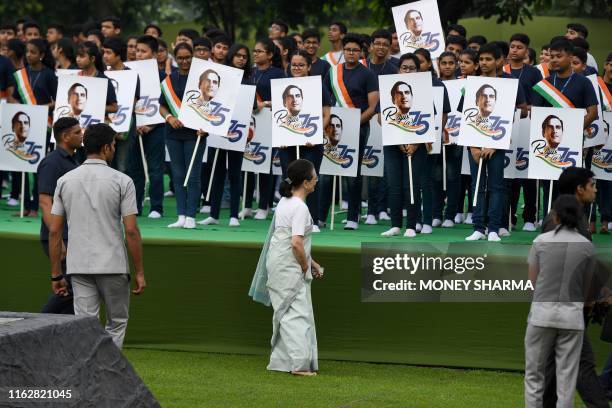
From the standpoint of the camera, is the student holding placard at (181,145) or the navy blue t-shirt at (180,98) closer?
the student holding placard at (181,145)

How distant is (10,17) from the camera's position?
116 feet

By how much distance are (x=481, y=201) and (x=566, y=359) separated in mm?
5015

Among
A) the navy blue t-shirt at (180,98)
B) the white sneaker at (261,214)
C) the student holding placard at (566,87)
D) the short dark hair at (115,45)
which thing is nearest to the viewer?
the student holding placard at (566,87)

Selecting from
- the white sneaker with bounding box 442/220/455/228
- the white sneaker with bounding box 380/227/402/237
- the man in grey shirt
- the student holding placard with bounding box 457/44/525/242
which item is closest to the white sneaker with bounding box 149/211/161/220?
the white sneaker with bounding box 380/227/402/237

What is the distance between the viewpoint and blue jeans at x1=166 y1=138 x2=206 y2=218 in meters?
14.9

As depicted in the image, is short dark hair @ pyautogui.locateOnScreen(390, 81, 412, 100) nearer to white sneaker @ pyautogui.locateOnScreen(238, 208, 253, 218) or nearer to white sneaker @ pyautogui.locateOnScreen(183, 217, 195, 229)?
white sneaker @ pyautogui.locateOnScreen(183, 217, 195, 229)

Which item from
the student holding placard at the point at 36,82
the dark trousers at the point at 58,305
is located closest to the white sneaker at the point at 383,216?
the student holding placard at the point at 36,82

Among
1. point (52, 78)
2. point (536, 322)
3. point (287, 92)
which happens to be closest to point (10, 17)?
point (52, 78)

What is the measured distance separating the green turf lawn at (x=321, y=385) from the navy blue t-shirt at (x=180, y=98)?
286cm

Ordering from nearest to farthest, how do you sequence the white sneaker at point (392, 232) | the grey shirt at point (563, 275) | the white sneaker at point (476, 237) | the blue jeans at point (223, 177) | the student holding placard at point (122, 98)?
the grey shirt at point (563, 275) < the white sneaker at point (476, 237) < the white sneaker at point (392, 232) < the blue jeans at point (223, 177) < the student holding placard at point (122, 98)

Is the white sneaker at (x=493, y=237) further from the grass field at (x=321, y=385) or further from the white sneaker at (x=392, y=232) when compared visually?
the grass field at (x=321, y=385)

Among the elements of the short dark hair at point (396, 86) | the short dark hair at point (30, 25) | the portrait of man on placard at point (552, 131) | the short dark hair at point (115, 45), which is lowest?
the portrait of man on placard at point (552, 131)

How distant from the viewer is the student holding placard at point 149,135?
52.3ft

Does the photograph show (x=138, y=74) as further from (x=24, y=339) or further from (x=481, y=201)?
(x=24, y=339)
